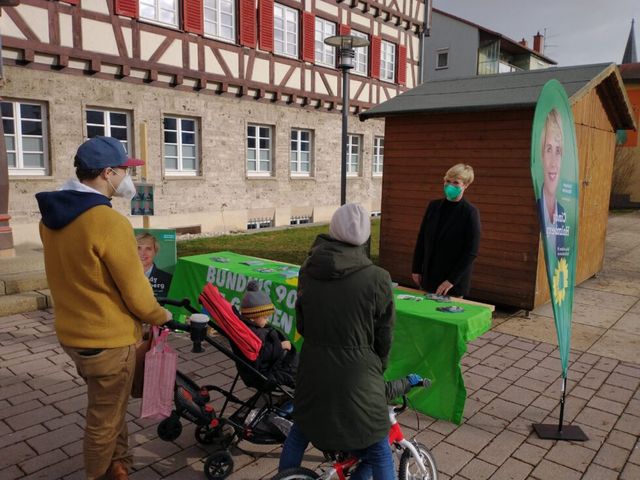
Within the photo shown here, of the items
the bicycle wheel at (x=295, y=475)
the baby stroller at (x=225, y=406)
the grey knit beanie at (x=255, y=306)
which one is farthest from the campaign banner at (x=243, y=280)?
the bicycle wheel at (x=295, y=475)

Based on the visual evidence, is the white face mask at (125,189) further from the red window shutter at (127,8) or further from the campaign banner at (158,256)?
the red window shutter at (127,8)

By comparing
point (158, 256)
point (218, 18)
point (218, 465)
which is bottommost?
point (218, 465)

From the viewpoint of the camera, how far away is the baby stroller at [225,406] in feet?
11.0

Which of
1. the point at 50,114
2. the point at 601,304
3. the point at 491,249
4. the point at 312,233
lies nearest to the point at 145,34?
the point at 50,114

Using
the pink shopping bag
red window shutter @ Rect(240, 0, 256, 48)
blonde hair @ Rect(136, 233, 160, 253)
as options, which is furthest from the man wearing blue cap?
red window shutter @ Rect(240, 0, 256, 48)

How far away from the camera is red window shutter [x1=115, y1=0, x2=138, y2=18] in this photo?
38.8 ft

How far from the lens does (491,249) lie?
774 centimetres

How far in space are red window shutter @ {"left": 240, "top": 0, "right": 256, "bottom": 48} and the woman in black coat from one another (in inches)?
444

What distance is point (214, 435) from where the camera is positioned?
3.73 meters

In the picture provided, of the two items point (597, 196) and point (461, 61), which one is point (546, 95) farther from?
point (461, 61)

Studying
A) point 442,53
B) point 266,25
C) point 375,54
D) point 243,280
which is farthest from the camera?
point 442,53

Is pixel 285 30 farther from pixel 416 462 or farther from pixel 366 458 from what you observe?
pixel 366 458

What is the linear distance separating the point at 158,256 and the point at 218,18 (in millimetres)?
9735

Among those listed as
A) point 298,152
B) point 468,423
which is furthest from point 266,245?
point 468,423
